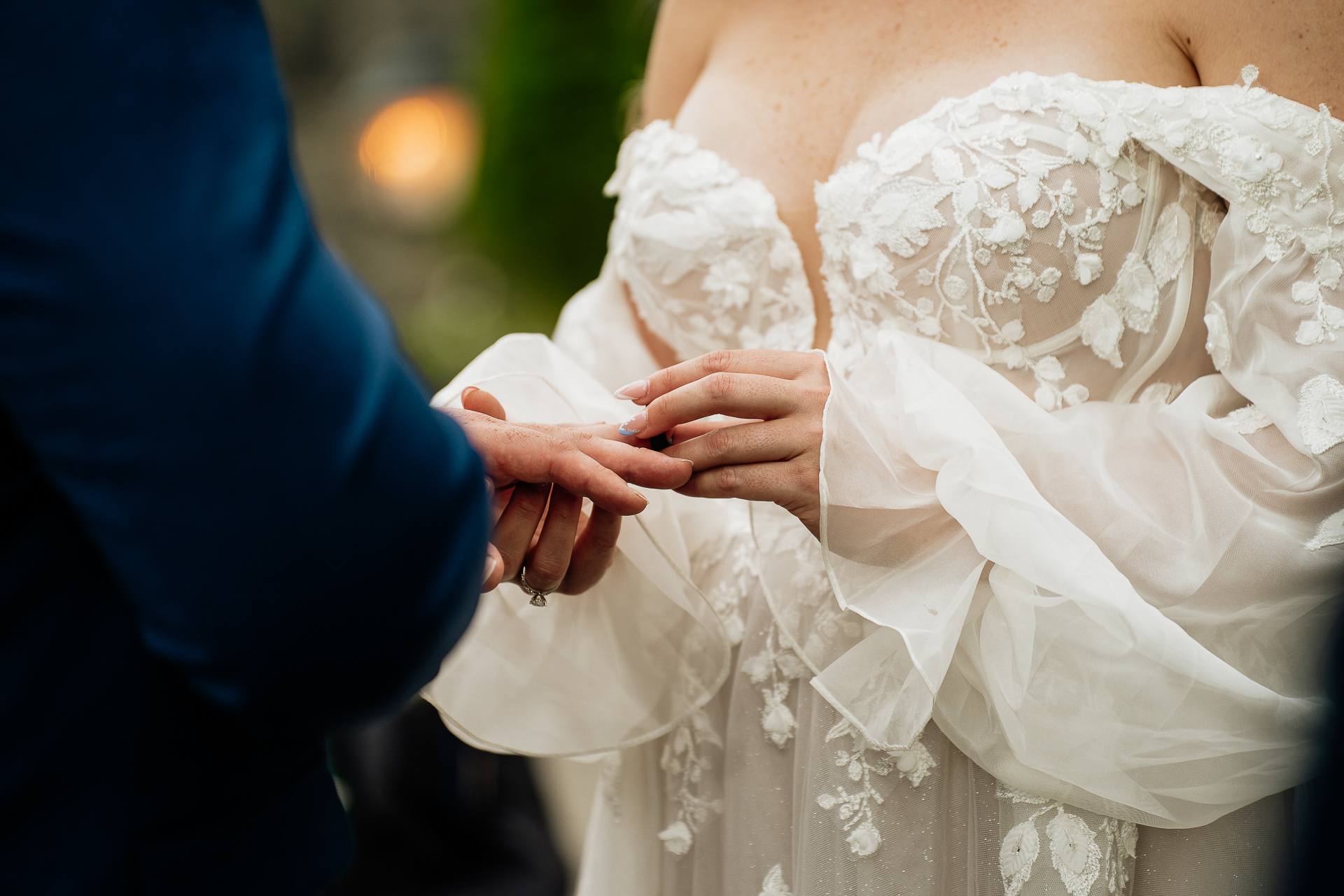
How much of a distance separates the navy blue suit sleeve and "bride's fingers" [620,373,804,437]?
467 millimetres

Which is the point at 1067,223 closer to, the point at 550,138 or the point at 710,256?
the point at 710,256

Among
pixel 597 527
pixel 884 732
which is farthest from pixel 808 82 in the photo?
pixel 884 732

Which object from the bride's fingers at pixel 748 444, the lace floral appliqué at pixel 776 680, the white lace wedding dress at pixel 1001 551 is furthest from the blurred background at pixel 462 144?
the lace floral appliqué at pixel 776 680

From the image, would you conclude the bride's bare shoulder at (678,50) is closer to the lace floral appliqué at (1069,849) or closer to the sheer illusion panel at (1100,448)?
the sheer illusion panel at (1100,448)

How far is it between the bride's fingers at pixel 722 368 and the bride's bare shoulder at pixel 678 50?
76cm

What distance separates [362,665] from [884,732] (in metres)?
0.63

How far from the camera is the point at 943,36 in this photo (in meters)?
1.26

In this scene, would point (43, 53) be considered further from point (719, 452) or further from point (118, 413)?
point (719, 452)

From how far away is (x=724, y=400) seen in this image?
3.24 ft

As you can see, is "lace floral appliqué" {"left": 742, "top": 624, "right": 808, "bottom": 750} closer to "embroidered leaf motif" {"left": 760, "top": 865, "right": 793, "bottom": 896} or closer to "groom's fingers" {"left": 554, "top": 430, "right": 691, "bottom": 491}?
"embroidered leaf motif" {"left": 760, "top": 865, "right": 793, "bottom": 896}

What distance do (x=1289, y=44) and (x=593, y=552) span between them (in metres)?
0.96

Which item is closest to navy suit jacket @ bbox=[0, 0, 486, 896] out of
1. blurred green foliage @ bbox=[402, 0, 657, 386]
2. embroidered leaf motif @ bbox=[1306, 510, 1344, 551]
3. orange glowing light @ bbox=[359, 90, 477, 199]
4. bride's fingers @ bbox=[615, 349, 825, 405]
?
bride's fingers @ bbox=[615, 349, 825, 405]

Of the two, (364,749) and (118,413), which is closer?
(118,413)

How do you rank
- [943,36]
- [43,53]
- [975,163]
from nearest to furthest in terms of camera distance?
[43,53]
[975,163]
[943,36]
